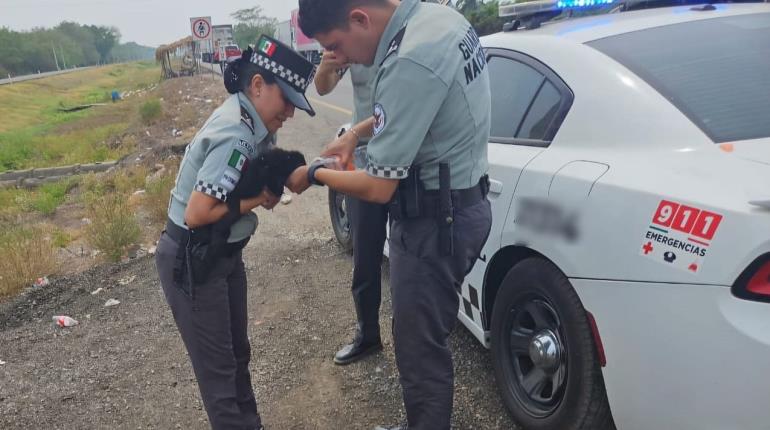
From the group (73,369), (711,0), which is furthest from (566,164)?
(73,369)

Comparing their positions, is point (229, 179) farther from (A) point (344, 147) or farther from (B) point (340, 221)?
(B) point (340, 221)

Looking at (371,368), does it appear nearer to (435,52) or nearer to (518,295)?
(518,295)

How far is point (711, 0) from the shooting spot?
297 centimetres

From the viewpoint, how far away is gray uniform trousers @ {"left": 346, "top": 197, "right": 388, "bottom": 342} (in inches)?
119

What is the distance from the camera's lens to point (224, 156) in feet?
6.30

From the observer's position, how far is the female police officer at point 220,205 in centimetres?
194

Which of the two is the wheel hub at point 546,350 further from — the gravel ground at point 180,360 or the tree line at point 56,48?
the tree line at point 56,48

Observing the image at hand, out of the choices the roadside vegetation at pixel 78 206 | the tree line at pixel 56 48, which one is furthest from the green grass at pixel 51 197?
the tree line at pixel 56 48

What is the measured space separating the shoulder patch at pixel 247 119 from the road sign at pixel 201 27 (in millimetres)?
19536

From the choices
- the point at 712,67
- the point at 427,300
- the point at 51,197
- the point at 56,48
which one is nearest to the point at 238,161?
the point at 427,300

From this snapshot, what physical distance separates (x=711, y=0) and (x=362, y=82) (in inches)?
70.0

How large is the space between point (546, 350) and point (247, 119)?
1.36m

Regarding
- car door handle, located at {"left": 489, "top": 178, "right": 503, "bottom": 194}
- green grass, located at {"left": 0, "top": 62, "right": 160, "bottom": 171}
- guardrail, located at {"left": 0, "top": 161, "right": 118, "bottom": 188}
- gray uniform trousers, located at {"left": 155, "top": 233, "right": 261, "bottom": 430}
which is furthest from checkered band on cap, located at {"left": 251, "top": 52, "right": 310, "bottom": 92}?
green grass, located at {"left": 0, "top": 62, "right": 160, "bottom": 171}

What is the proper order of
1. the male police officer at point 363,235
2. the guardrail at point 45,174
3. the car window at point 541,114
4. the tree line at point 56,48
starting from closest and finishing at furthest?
the car window at point 541,114, the male police officer at point 363,235, the guardrail at point 45,174, the tree line at point 56,48
